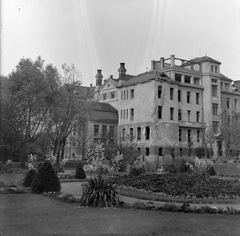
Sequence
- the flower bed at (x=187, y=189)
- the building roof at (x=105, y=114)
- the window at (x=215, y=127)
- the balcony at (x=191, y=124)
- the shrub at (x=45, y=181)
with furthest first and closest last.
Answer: the building roof at (x=105, y=114)
the window at (x=215, y=127)
the balcony at (x=191, y=124)
the shrub at (x=45, y=181)
the flower bed at (x=187, y=189)

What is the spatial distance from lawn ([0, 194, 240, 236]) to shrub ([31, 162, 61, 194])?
388 centimetres

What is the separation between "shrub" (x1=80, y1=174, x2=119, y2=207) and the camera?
41.0 feet

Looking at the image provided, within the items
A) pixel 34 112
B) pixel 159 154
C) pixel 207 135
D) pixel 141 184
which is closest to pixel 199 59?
pixel 207 135

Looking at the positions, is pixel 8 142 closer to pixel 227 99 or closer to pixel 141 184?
pixel 141 184

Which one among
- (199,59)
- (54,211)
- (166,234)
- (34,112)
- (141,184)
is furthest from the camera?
(199,59)

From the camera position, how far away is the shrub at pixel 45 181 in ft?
53.9

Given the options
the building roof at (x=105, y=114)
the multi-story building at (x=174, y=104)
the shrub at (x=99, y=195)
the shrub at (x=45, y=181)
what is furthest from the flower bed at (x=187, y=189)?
the building roof at (x=105, y=114)

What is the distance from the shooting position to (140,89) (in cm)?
5944

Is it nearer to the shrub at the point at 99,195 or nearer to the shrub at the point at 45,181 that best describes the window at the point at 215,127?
the shrub at the point at 45,181

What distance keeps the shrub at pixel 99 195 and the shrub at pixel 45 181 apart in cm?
398

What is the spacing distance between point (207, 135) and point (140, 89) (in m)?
13.9

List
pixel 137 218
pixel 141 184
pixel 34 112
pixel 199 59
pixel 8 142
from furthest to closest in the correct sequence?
1. pixel 199 59
2. pixel 34 112
3. pixel 8 142
4. pixel 141 184
5. pixel 137 218

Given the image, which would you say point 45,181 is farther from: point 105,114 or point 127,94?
point 105,114

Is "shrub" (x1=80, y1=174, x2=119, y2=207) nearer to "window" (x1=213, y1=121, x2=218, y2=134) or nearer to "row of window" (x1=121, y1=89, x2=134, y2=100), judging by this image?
"row of window" (x1=121, y1=89, x2=134, y2=100)
